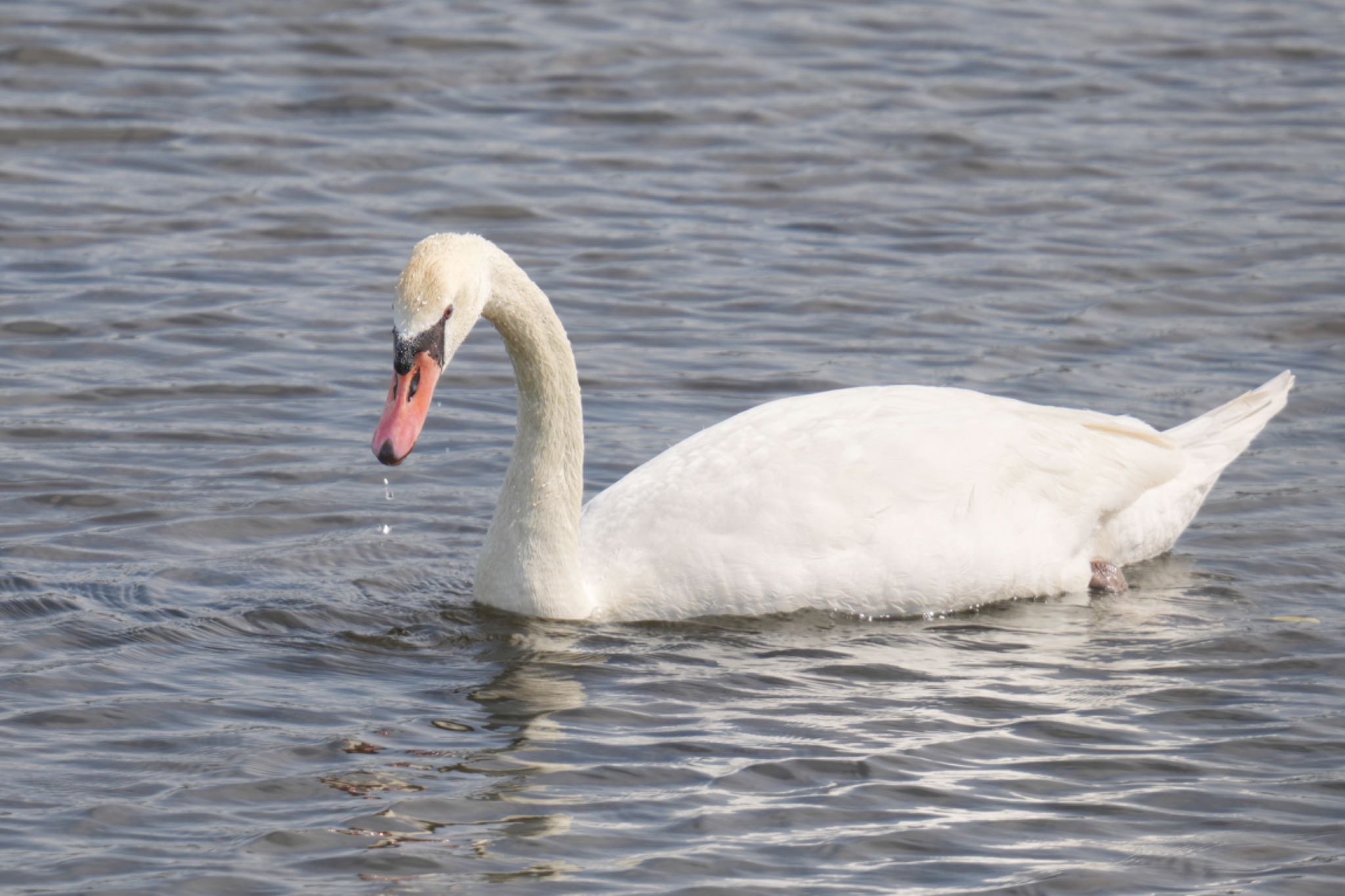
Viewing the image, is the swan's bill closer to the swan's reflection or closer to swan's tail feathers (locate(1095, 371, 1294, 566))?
the swan's reflection

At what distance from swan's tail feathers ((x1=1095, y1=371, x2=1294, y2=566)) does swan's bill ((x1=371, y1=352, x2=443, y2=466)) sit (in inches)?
125

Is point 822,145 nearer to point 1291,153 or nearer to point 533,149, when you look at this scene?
point 533,149

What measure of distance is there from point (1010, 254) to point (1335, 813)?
24.4ft

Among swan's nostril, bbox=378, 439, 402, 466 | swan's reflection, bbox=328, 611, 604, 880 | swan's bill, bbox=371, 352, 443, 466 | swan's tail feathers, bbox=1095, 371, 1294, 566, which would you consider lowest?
swan's reflection, bbox=328, 611, 604, 880

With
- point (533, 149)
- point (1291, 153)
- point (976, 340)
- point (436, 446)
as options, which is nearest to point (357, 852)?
point (436, 446)

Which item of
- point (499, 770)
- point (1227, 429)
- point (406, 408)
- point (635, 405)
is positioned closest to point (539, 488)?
point (406, 408)

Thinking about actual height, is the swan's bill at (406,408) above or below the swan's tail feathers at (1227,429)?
above

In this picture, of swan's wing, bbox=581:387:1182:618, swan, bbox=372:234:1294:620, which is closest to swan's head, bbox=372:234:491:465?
swan, bbox=372:234:1294:620

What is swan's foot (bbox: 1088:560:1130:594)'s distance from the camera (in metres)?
9.15

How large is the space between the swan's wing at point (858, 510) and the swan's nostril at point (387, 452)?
1333 mm

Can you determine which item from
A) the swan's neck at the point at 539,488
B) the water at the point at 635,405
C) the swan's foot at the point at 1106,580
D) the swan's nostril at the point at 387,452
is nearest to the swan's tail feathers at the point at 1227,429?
the water at the point at 635,405

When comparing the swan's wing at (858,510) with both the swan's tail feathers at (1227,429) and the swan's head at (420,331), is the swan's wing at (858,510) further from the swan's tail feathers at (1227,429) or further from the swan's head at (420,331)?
the swan's head at (420,331)

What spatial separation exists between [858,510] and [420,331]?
195 cm

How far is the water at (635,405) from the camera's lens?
6.64 metres
